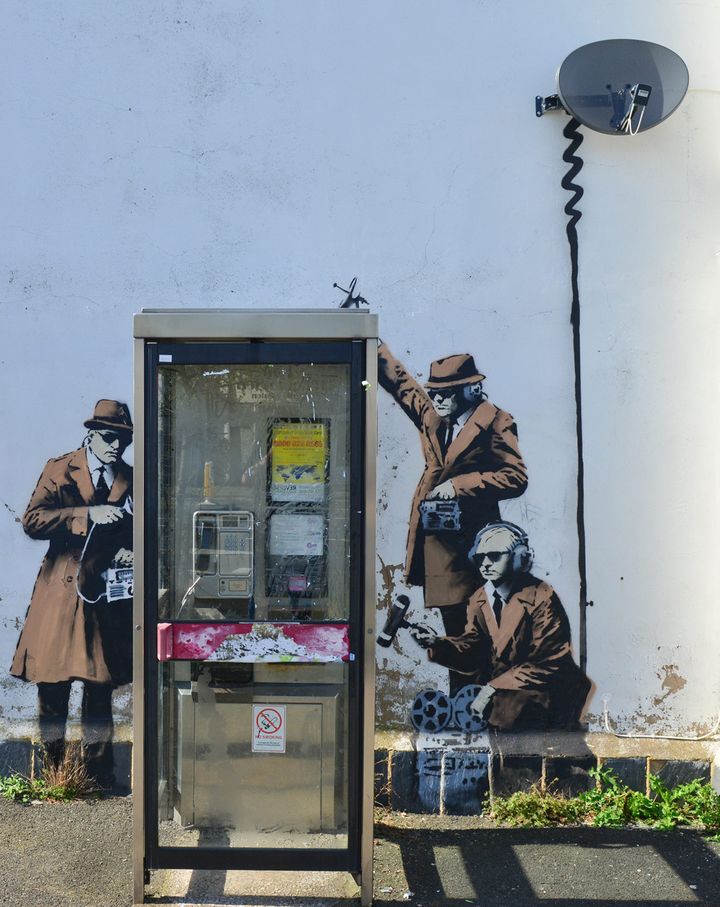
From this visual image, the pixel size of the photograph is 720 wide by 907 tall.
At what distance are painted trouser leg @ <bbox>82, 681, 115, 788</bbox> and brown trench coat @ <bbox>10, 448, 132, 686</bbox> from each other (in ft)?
0.22

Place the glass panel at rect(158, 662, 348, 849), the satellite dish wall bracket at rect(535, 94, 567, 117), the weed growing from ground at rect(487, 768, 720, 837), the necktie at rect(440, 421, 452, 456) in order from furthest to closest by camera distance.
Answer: the necktie at rect(440, 421, 452, 456) → the satellite dish wall bracket at rect(535, 94, 567, 117) → the weed growing from ground at rect(487, 768, 720, 837) → the glass panel at rect(158, 662, 348, 849)

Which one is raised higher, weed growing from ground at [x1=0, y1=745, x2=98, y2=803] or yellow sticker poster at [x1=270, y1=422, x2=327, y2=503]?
yellow sticker poster at [x1=270, y1=422, x2=327, y2=503]

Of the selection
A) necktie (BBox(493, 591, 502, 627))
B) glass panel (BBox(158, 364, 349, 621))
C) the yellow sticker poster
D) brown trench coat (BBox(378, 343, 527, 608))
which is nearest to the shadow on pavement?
necktie (BBox(493, 591, 502, 627))

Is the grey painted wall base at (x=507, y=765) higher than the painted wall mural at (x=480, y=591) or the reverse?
the reverse

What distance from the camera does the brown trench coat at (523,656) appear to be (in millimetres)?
4480

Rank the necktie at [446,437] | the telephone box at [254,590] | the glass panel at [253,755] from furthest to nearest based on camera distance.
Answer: the necktie at [446,437] → the glass panel at [253,755] → the telephone box at [254,590]

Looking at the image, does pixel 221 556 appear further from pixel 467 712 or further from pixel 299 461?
pixel 467 712

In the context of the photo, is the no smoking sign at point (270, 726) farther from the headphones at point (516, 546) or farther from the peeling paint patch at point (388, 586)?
the headphones at point (516, 546)

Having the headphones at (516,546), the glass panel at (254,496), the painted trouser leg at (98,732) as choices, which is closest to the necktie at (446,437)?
the headphones at (516,546)

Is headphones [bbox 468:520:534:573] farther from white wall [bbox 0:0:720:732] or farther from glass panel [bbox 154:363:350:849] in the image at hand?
glass panel [bbox 154:363:350:849]

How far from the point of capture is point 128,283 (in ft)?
15.0

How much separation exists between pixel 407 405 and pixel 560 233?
1.14 metres

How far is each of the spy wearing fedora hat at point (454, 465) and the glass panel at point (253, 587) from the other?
36.4 inches

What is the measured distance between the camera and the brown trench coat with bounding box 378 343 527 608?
4500 millimetres
